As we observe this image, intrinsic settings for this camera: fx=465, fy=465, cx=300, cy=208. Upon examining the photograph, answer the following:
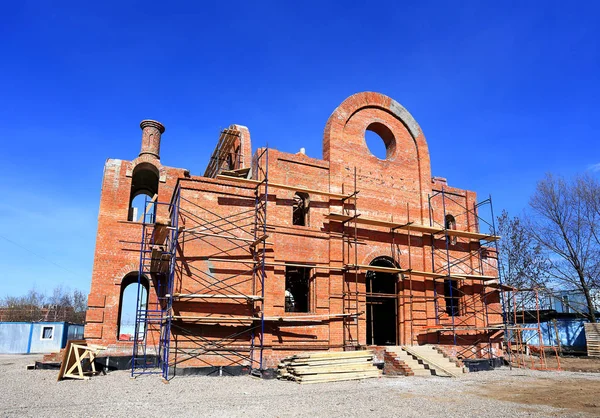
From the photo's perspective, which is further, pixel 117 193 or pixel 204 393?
pixel 117 193

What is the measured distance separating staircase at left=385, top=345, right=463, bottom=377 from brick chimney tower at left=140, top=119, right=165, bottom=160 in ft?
42.6

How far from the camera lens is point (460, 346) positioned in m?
17.0

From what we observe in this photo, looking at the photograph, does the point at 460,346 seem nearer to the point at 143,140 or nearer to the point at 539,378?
the point at 539,378

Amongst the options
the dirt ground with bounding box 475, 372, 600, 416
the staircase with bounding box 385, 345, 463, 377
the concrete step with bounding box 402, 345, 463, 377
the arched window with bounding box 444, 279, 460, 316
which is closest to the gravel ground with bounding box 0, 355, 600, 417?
the dirt ground with bounding box 475, 372, 600, 416

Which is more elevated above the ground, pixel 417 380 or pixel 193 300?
pixel 193 300

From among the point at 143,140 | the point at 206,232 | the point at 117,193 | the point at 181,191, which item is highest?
the point at 143,140

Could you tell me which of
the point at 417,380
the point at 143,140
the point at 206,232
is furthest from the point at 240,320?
the point at 143,140

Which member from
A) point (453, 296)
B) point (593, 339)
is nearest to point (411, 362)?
point (453, 296)

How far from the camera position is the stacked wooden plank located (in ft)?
40.1

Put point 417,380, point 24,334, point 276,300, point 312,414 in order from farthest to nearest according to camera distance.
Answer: point 24,334 → point 276,300 → point 417,380 → point 312,414

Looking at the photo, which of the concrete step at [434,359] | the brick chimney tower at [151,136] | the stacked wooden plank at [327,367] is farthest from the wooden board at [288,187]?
the brick chimney tower at [151,136]

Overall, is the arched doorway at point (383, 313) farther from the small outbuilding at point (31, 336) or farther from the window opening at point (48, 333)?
the window opening at point (48, 333)

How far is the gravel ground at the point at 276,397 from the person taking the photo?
26.7 feet

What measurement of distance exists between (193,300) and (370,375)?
541 cm
